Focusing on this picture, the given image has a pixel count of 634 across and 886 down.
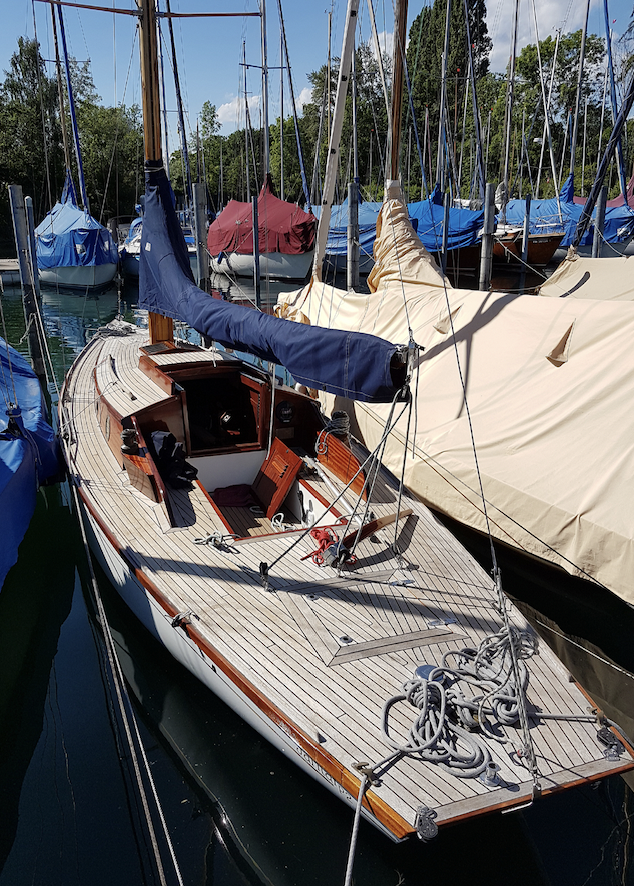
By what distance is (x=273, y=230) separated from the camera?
72.2 ft

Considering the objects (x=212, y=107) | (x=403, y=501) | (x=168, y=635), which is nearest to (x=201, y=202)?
(x=403, y=501)

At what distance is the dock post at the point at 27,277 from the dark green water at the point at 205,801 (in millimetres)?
6118

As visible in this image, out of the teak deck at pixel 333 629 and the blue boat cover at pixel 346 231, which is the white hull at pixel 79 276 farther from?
the teak deck at pixel 333 629

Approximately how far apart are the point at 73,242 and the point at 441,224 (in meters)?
12.6

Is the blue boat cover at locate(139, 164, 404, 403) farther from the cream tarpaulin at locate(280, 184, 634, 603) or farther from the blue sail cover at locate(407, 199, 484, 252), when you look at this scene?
the blue sail cover at locate(407, 199, 484, 252)

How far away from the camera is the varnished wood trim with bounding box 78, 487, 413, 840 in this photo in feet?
10.7

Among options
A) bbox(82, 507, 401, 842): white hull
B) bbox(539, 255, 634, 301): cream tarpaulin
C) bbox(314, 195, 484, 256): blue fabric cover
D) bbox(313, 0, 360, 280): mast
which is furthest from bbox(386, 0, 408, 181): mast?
bbox(314, 195, 484, 256): blue fabric cover

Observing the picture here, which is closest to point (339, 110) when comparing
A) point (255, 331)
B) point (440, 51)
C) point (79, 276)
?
point (255, 331)

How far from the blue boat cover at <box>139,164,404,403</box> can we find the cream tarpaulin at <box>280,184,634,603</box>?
1.58 m

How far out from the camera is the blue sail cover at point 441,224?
21438 millimetres

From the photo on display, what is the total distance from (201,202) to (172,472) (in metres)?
7.66

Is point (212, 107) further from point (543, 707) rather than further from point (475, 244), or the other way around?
point (543, 707)

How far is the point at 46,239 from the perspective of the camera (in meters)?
23.1

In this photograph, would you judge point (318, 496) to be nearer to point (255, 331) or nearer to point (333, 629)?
point (255, 331)
